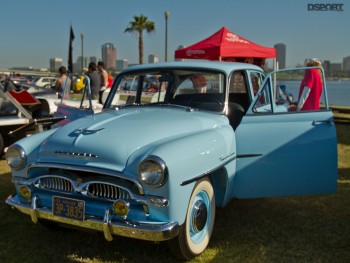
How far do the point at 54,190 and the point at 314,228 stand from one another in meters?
2.48

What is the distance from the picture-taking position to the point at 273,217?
4051 millimetres

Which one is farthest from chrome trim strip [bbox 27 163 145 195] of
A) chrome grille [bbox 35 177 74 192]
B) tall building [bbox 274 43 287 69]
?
tall building [bbox 274 43 287 69]

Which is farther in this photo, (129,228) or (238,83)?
(238,83)

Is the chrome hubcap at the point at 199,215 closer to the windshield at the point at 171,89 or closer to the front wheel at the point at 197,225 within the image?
the front wheel at the point at 197,225

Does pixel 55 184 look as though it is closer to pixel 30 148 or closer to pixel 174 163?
pixel 30 148

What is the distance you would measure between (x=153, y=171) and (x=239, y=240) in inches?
51.9

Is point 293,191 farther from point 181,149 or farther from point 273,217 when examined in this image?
point 181,149

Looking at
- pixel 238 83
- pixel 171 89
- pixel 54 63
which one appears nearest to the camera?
pixel 238 83

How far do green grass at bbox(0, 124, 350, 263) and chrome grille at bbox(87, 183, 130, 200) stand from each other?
0.52 metres

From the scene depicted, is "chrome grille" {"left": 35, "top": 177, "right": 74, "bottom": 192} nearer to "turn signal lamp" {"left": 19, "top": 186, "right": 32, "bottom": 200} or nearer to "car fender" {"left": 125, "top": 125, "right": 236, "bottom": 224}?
"turn signal lamp" {"left": 19, "top": 186, "right": 32, "bottom": 200}

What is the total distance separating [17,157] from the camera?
322 centimetres

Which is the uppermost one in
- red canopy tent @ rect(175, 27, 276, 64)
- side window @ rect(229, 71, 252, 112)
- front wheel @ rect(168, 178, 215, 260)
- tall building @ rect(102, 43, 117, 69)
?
tall building @ rect(102, 43, 117, 69)

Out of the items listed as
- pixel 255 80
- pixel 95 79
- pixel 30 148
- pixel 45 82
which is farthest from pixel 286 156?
pixel 45 82

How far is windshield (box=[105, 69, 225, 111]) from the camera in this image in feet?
13.3
